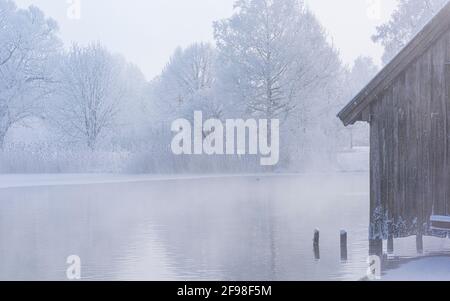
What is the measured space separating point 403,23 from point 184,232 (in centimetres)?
3484

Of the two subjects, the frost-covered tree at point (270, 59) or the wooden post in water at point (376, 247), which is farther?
the frost-covered tree at point (270, 59)

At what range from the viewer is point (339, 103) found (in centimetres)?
5856

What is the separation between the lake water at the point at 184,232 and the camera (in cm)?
1572

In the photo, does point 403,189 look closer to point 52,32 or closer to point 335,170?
point 335,170

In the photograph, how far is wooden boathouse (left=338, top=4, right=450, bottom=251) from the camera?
1536 centimetres

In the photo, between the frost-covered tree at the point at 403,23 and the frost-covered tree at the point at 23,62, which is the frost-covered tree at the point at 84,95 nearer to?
the frost-covered tree at the point at 23,62

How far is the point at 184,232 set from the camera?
22250mm

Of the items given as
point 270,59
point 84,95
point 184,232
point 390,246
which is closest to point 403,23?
point 270,59

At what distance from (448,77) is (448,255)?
377 cm

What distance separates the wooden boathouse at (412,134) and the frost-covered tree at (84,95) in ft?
147

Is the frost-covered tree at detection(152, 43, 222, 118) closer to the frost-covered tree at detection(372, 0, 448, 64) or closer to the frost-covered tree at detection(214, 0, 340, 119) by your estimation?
the frost-covered tree at detection(214, 0, 340, 119)

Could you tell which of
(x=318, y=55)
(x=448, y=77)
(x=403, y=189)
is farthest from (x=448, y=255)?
(x=318, y=55)

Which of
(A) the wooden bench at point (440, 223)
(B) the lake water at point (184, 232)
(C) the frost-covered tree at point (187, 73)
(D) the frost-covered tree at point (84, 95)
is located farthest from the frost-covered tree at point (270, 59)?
(A) the wooden bench at point (440, 223)
